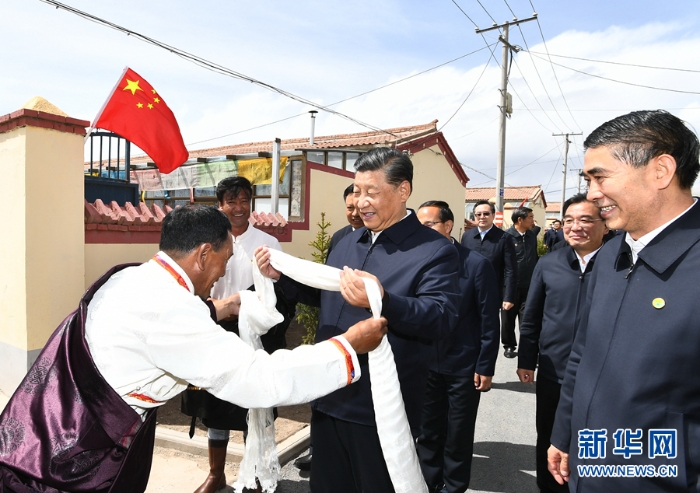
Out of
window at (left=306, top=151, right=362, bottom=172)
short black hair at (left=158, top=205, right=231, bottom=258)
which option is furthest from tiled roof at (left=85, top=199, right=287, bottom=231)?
window at (left=306, top=151, right=362, bottom=172)

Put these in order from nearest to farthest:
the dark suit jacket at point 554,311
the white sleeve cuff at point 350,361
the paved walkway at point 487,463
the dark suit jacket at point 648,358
→ the dark suit jacket at point 648,358, the white sleeve cuff at point 350,361, the dark suit jacket at point 554,311, the paved walkway at point 487,463

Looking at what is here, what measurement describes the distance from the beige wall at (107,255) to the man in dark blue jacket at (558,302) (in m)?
3.80

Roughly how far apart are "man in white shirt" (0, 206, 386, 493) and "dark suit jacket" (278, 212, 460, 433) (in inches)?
15.8

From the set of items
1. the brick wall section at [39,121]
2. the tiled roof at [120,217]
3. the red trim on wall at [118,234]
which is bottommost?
the red trim on wall at [118,234]

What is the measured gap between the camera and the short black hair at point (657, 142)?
160 centimetres

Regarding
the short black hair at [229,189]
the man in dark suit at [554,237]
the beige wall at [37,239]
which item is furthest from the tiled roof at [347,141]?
the short black hair at [229,189]

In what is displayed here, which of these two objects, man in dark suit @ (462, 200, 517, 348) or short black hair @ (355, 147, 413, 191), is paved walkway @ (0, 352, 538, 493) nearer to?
man in dark suit @ (462, 200, 517, 348)

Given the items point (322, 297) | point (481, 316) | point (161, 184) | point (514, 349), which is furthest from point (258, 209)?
point (322, 297)

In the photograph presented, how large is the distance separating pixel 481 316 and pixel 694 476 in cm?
202

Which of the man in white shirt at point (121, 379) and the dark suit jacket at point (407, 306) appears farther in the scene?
the dark suit jacket at point (407, 306)

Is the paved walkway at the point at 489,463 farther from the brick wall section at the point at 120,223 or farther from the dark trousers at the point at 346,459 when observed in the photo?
the brick wall section at the point at 120,223

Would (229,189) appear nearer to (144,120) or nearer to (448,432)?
(448,432)

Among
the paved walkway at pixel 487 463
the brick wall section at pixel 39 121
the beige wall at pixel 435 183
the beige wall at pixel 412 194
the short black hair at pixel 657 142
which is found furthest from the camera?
the beige wall at pixel 435 183

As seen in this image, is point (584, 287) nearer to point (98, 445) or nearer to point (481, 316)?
point (481, 316)
